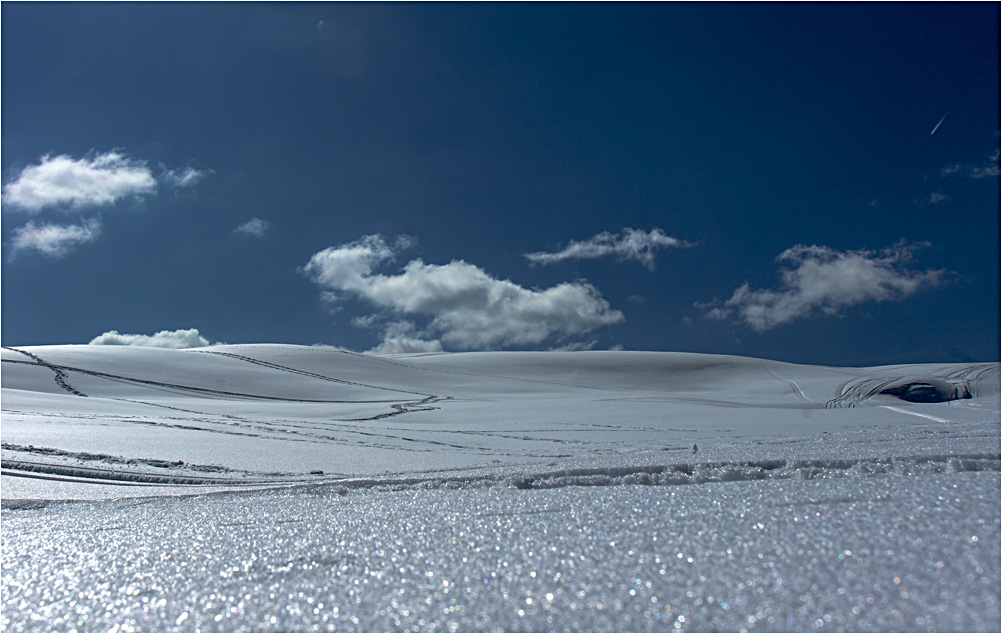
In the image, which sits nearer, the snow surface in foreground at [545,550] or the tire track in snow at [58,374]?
the snow surface in foreground at [545,550]

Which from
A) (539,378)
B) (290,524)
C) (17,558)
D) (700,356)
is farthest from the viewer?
(700,356)

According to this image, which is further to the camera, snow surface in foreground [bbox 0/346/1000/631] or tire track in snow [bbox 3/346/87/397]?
tire track in snow [bbox 3/346/87/397]

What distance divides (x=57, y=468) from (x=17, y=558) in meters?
2.80

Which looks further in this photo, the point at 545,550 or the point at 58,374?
the point at 58,374

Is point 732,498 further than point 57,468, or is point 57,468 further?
point 57,468

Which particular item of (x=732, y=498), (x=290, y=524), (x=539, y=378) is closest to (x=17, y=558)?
(x=290, y=524)

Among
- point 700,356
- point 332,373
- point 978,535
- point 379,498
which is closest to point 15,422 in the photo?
point 379,498

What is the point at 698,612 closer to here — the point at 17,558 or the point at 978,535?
the point at 978,535

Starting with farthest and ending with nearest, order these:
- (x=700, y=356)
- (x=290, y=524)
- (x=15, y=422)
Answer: (x=700, y=356), (x=15, y=422), (x=290, y=524)

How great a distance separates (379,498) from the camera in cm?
194

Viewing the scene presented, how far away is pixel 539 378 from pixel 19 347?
20.3 m

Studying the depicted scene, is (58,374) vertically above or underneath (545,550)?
above

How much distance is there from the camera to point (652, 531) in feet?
3.76

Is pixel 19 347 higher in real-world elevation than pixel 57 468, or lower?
higher
